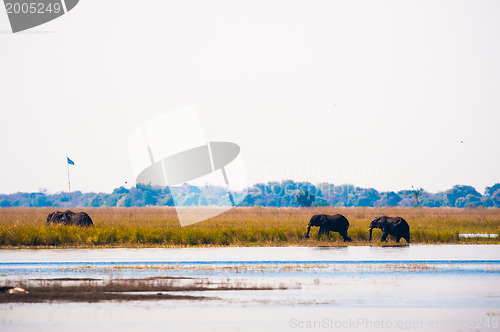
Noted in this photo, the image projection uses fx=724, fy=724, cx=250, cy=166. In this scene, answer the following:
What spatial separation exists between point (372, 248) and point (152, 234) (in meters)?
9.89

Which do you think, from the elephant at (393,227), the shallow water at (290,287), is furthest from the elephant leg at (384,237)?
the shallow water at (290,287)

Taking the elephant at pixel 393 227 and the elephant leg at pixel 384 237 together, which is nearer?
the elephant at pixel 393 227

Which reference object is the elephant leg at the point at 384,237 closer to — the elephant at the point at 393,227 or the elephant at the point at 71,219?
the elephant at the point at 393,227

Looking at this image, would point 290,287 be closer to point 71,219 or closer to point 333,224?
point 333,224

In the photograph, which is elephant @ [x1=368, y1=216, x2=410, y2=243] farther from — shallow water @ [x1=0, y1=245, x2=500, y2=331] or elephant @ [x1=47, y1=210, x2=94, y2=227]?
elephant @ [x1=47, y1=210, x2=94, y2=227]

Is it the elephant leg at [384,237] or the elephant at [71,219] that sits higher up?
the elephant at [71,219]

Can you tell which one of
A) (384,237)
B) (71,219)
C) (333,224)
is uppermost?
(71,219)

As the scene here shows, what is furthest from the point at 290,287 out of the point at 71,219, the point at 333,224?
the point at 71,219

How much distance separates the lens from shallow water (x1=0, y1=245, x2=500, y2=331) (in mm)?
13906

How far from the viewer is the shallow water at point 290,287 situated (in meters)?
13.9

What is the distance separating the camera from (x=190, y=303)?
1597cm

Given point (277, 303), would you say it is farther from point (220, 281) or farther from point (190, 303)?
point (220, 281)

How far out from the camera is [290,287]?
18.3 metres

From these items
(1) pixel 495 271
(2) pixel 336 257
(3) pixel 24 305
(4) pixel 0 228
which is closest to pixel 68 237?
(4) pixel 0 228
